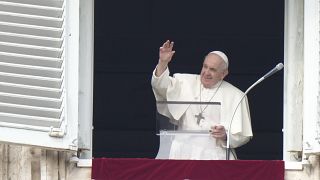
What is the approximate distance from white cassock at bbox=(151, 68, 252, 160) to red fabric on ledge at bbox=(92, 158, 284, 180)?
0.24m

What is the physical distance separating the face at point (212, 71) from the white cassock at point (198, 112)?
3 centimetres

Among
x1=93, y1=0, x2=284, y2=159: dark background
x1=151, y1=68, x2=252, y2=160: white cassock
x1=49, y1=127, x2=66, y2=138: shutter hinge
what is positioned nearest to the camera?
x1=49, y1=127, x2=66, y2=138: shutter hinge

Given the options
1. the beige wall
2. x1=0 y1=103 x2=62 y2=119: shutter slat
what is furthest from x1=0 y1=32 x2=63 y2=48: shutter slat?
the beige wall

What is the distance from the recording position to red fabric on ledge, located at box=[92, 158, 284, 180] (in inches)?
370

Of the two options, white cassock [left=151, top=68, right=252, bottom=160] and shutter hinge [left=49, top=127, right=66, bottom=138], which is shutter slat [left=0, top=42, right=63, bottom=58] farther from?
white cassock [left=151, top=68, right=252, bottom=160]

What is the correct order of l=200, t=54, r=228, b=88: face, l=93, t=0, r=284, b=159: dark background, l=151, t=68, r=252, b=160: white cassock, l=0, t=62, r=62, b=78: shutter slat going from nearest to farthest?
1. l=0, t=62, r=62, b=78: shutter slat
2. l=151, t=68, r=252, b=160: white cassock
3. l=200, t=54, r=228, b=88: face
4. l=93, t=0, r=284, b=159: dark background

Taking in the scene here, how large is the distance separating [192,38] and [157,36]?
0.77ft

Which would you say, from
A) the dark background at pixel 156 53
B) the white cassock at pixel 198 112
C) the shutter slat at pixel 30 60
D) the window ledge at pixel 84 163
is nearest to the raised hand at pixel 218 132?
the white cassock at pixel 198 112

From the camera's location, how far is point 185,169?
9414mm

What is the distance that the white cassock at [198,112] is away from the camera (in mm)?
9703

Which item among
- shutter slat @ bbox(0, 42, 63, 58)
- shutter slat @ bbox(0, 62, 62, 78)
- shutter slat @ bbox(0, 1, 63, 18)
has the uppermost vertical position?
shutter slat @ bbox(0, 1, 63, 18)

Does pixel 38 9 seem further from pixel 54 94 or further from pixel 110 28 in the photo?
pixel 110 28

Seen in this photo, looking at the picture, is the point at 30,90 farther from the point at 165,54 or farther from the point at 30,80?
the point at 165,54

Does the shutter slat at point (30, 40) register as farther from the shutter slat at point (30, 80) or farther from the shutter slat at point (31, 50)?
the shutter slat at point (30, 80)
